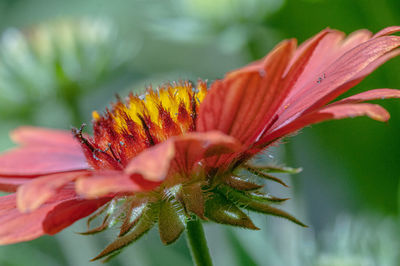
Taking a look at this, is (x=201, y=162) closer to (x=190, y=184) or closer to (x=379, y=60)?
(x=190, y=184)

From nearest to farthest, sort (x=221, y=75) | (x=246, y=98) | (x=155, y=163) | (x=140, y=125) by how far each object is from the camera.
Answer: (x=155, y=163) < (x=246, y=98) < (x=140, y=125) < (x=221, y=75)

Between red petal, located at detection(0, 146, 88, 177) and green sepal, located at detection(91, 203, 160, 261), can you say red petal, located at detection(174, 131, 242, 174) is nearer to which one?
green sepal, located at detection(91, 203, 160, 261)

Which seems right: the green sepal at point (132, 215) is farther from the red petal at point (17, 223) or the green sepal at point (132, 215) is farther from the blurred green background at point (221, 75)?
the blurred green background at point (221, 75)

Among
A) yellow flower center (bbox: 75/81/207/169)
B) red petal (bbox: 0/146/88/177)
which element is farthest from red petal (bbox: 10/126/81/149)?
yellow flower center (bbox: 75/81/207/169)

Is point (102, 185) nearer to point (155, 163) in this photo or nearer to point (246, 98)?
point (155, 163)

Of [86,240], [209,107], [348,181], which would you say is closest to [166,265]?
[86,240]

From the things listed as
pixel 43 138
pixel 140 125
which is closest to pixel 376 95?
pixel 140 125
